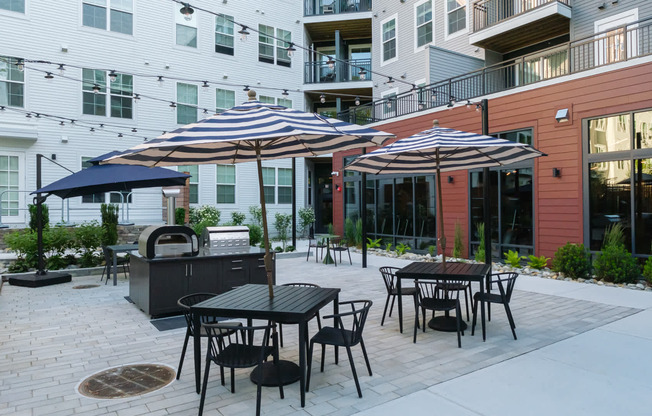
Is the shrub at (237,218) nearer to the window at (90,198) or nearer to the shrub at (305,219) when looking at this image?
the shrub at (305,219)

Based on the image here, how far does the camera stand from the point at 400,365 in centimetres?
439

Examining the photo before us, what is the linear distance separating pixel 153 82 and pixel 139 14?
8.52 feet

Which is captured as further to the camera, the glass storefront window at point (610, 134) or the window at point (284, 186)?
the window at point (284, 186)

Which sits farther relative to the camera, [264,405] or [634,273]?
[634,273]

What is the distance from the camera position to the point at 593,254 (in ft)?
31.8

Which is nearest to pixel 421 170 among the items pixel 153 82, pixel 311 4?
pixel 153 82

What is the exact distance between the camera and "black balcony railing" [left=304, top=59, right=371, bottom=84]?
20.7 meters

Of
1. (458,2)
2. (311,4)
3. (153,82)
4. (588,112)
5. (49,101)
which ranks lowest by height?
(588,112)

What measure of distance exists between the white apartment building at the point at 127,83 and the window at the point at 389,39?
15.0 ft

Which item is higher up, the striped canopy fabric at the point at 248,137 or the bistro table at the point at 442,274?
the striped canopy fabric at the point at 248,137

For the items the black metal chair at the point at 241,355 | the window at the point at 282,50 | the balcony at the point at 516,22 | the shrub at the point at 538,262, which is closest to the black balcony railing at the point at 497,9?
the balcony at the point at 516,22

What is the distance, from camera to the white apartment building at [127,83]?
14469 mm

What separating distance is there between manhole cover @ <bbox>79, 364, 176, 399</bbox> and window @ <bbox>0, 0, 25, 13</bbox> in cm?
1560

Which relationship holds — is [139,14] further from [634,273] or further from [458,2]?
[634,273]
